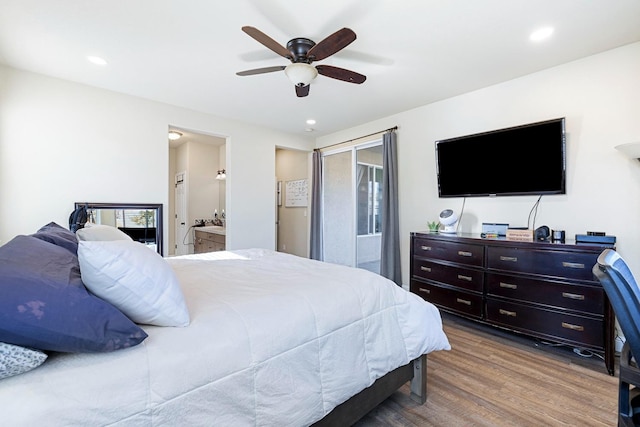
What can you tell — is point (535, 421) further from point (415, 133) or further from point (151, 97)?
point (151, 97)

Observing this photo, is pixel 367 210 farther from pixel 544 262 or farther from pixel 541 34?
pixel 541 34

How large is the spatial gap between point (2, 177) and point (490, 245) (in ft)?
16.1

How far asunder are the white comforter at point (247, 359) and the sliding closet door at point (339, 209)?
10.4ft

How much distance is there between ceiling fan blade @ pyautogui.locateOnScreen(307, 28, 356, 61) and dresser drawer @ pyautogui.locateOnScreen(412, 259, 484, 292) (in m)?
2.36

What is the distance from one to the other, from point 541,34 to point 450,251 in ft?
6.65

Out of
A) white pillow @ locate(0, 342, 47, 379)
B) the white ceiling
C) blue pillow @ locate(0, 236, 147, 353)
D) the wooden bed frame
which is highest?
the white ceiling

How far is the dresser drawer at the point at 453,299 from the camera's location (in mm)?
2857

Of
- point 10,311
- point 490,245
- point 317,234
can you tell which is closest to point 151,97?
point 317,234

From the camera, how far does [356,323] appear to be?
1.47 meters

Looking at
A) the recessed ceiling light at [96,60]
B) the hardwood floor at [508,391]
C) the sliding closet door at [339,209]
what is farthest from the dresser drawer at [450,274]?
the recessed ceiling light at [96,60]

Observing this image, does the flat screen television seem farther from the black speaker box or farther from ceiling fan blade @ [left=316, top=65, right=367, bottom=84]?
ceiling fan blade @ [left=316, top=65, right=367, bottom=84]

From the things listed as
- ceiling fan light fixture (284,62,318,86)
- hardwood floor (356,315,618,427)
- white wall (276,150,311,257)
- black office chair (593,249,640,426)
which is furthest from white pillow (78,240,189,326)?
white wall (276,150,311,257)

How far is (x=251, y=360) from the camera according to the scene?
1080mm

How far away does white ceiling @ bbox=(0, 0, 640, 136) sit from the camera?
6.76 feet
